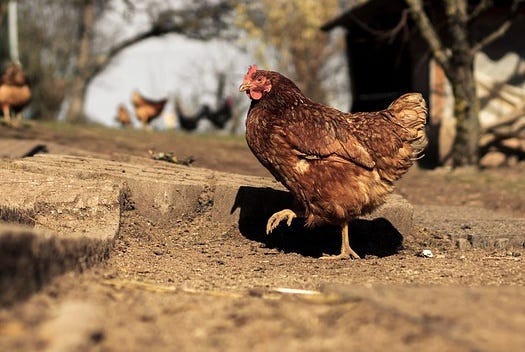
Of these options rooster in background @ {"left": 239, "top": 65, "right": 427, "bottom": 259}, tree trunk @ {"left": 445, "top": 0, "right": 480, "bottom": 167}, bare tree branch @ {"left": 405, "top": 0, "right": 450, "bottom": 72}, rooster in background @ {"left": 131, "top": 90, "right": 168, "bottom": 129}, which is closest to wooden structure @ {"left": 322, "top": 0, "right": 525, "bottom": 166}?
bare tree branch @ {"left": 405, "top": 0, "right": 450, "bottom": 72}

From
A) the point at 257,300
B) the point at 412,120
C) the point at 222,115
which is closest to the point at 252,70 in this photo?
the point at 412,120

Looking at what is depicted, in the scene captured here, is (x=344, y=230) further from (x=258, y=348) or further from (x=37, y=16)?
(x=37, y=16)

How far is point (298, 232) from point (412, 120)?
52.1 inches

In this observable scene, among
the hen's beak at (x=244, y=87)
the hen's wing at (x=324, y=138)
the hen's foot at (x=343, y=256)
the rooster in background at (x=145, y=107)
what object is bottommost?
the hen's foot at (x=343, y=256)

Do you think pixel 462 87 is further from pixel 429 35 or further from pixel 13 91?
pixel 13 91

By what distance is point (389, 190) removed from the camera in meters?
5.97

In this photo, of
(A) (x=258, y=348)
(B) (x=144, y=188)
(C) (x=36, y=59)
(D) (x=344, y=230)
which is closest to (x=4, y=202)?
(B) (x=144, y=188)

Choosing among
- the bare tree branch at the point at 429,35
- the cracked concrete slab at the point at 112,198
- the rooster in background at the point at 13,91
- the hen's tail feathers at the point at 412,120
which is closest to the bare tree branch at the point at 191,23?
the rooster in background at the point at 13,91

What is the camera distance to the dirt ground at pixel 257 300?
2789mm

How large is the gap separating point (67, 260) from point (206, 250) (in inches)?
92.1

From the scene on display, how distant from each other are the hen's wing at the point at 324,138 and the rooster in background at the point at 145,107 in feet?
48.0

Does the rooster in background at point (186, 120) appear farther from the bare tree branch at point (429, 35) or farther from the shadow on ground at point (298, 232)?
the shadow on ground at point (298, 232)

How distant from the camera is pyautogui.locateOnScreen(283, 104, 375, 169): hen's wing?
5676 millimetres

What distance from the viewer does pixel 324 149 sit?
5.69m
